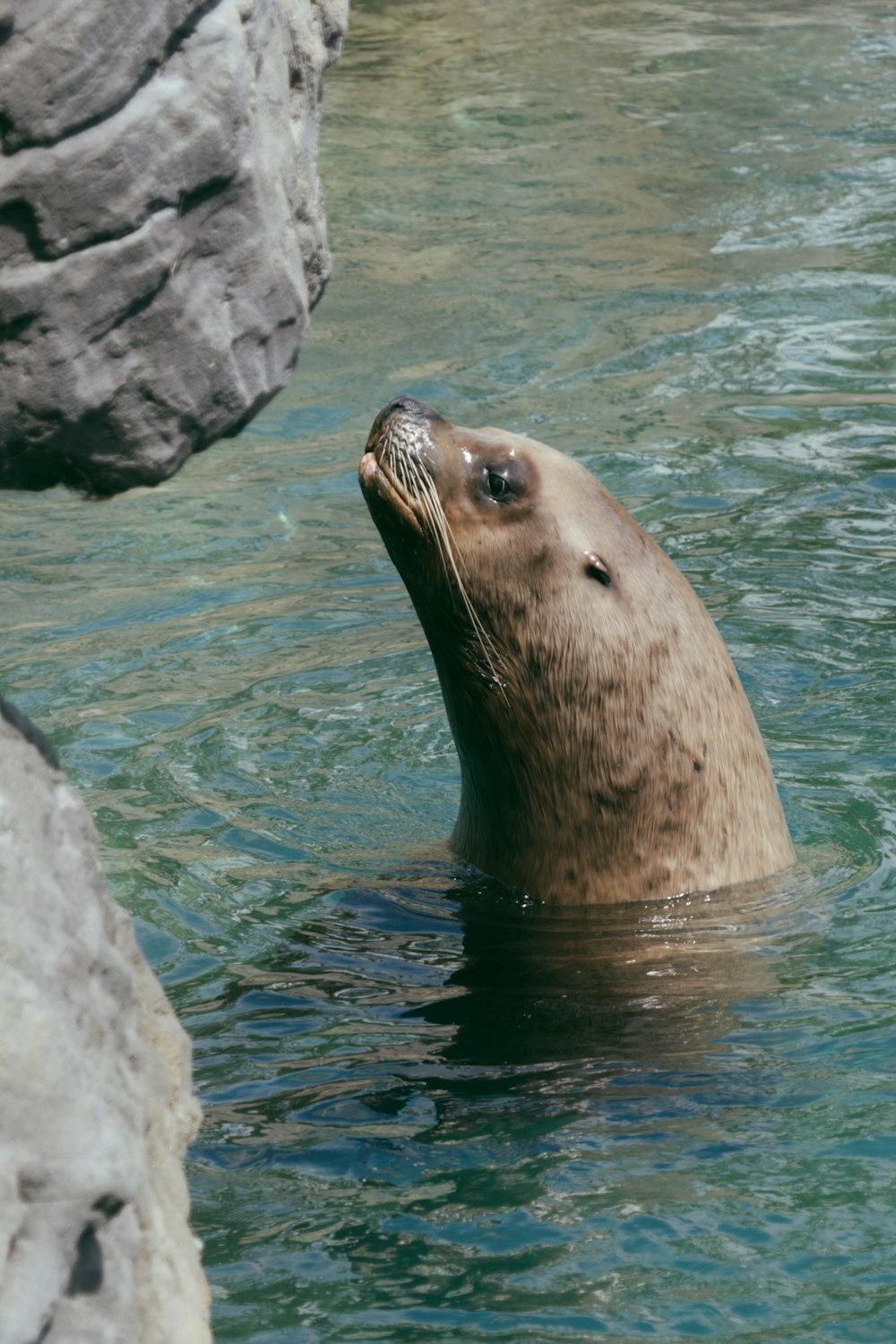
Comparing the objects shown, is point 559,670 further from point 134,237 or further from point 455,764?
point 134,237

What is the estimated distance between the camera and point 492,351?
9773 millimetres

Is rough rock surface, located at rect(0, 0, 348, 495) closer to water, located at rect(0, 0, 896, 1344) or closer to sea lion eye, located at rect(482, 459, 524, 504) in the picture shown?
sea lion eye, located at rect(482, 459, 524, 504)

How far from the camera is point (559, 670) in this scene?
15.4ft

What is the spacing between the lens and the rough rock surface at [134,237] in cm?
326

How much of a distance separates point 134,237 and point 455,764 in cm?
289

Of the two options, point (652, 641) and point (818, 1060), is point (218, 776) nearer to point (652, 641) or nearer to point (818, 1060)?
point (652, 641)

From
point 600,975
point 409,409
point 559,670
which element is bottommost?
point 600,975

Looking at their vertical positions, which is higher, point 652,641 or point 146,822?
point 652,641

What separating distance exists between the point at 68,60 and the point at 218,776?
2947mm

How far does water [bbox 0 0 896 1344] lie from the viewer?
3113 mm

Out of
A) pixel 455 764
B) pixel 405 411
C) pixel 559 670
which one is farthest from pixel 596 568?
pixel 455 764

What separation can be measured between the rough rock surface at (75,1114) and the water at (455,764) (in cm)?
46

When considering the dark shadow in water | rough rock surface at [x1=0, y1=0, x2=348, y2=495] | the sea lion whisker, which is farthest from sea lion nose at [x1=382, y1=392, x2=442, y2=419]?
the dark shadow in water

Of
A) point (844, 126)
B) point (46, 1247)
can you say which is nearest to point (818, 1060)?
point (46, 1247)
